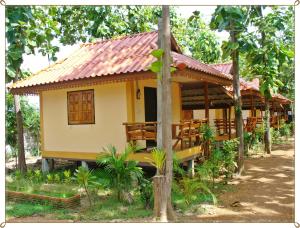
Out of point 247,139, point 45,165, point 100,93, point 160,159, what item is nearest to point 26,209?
point 160,159

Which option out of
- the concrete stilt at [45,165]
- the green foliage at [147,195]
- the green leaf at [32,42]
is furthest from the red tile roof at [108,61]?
the green leaf at [32,42]

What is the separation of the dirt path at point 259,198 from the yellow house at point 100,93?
6.45 feet

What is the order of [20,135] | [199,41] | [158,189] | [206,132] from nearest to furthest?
1. [158,189]
2. [206,132]
3. [20,135]
4. [199,41]

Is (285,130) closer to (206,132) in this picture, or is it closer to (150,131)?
(206,132)

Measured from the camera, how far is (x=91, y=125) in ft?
34.4

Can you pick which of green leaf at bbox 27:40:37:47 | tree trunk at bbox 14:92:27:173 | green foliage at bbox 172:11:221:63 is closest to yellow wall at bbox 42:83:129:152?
tree trunk at bbox 14:92:27:173

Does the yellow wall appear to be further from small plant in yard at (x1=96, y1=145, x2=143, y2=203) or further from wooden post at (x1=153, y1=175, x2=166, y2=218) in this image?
wooden post at (x1=153, y1=175, x2=166, y2=218)

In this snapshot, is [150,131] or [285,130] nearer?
[150,131]

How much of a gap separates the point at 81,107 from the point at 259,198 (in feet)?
19.5

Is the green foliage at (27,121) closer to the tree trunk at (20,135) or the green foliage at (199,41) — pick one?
the tree trunk at (20,135)

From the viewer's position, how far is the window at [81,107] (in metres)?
10.5
